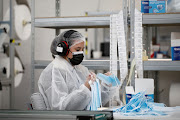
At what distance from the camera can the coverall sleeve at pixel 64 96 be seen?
7.16ft

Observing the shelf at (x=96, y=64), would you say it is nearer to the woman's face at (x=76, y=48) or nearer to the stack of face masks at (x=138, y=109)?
the woman's face at (x=76, y=48)

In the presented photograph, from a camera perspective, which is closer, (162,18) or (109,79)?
(109,79)

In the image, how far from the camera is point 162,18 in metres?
2.55

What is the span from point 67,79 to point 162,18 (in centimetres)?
98

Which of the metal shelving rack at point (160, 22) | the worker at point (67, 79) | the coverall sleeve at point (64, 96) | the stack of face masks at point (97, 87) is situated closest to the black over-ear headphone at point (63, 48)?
the worker at point (67, 79)

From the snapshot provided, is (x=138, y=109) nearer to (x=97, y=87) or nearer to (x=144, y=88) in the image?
(x=97, y=87)

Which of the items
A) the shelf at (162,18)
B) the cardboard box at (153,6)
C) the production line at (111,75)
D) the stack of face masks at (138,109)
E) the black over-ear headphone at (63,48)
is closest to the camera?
the stack of face masks at (138,109)

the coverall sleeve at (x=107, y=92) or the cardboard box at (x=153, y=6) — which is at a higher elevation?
the cardboard box at (x=153, y=6)

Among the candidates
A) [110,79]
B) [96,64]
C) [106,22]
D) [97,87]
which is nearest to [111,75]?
[110,79]

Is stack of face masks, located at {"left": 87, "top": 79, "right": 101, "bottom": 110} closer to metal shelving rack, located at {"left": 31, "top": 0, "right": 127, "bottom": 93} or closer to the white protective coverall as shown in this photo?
the white protective coverall

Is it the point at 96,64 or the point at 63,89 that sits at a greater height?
the point at 96,64

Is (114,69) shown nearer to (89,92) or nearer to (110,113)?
(89,92)

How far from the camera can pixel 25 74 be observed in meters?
4.95

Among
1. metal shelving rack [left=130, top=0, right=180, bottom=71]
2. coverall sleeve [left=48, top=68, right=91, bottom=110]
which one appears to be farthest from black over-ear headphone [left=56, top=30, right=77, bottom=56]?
metal shelving rack [left=130, top=0, right=180, bottom=71]
